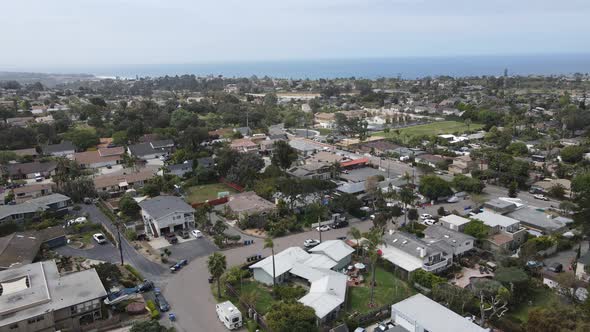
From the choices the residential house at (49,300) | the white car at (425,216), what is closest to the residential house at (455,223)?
the white car at (425,216)

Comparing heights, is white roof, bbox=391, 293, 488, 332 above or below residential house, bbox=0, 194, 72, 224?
below

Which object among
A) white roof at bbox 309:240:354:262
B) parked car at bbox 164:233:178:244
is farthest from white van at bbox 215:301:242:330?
parked car at bbox 164:233:178:244

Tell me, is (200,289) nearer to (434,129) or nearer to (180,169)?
(180,169)

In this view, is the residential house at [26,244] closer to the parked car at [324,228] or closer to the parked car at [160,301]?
the parked car at [160,301]

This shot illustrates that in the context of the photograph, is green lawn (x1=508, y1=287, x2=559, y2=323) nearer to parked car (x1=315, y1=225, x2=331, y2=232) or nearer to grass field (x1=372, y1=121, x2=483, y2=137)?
parked car (x1=315, y1=225, x2=331, y2=232)

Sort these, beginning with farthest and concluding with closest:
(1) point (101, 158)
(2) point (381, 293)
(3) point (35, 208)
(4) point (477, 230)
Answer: (1) point (101, 158)
(3) point (35, 208)
(4) point (477, 230)
(2) point (381, 293)

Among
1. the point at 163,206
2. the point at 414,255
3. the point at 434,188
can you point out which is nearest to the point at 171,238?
the point at 163,206

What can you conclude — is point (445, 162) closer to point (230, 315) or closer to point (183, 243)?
point (183, 243)
